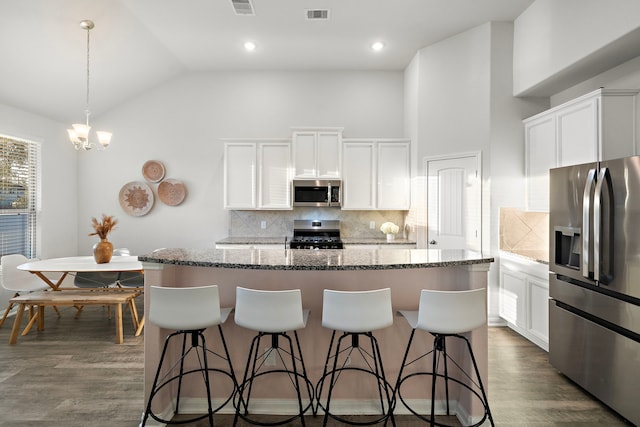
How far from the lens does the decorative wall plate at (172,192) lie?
220 inches

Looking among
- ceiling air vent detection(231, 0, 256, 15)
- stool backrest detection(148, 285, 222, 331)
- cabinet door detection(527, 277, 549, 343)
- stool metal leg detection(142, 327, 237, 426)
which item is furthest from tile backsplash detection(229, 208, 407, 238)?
stool backrest detection(148, 285, 222, 331)

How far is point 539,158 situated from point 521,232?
857 mm

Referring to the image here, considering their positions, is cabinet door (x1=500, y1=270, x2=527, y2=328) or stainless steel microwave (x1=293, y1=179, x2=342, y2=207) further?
stainless steel microwave (x1=293, y1=179, x2=342, y2=207)

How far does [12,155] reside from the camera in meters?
4.58

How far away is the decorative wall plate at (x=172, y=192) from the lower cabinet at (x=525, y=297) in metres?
4.45

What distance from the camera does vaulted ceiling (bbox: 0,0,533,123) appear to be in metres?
3.75

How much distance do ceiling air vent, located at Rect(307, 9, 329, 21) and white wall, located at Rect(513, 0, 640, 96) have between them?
2109 millimetres

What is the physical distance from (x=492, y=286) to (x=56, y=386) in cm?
425

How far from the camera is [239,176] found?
17.0 feet

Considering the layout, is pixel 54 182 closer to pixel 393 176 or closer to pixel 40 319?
pixel 40 319

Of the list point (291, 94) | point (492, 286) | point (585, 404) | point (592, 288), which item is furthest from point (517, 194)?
point (291, 94)

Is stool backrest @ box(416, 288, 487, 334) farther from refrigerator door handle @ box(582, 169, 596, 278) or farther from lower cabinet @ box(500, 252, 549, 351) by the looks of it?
lower cabinet @ box(500, 252, 549, 351)

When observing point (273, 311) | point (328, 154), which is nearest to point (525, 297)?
point (273, 311)

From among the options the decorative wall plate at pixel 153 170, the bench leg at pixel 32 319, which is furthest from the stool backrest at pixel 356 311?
the decorative wall plate at pixel 153 170
